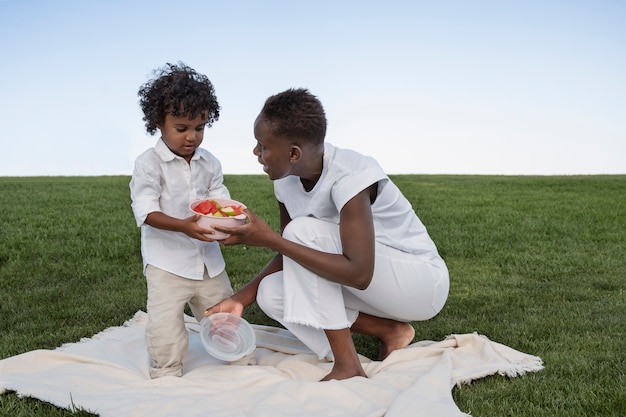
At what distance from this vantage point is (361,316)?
341 centimetres

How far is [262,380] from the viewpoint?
3.06 metres

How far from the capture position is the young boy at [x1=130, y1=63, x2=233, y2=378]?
321cm

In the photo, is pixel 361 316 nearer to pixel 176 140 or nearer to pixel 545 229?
pixel 176 140

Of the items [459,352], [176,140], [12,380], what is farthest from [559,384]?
[12,380]

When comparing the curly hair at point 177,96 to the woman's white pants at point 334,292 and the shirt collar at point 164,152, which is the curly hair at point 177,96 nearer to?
the shirt collar at point 164,152

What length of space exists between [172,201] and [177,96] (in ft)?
1.74

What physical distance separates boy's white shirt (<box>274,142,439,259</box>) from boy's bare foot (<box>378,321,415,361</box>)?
43 centimetres

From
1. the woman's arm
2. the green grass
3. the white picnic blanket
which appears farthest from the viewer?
the green grass

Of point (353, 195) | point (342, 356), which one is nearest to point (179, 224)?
point (353, 195)

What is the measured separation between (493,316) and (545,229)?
4119 mm

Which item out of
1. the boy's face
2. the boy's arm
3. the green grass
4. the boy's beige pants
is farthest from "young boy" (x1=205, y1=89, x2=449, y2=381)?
the green grass

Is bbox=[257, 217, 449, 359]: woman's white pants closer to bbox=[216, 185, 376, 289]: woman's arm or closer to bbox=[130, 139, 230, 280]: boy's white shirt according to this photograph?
bbox=[216, 185, 376, 289]: woman's arm

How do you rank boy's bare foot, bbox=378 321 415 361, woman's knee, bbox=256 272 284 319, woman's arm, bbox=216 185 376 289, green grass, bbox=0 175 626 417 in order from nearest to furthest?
woman's arm, bbox=216 185 376 289
green grass, bbox=0 175 626 417
woman's knee, bbox=256 272 284 319
boy's bare foot, bbox=378 321 415 361

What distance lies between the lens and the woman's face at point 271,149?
289 centimetres
